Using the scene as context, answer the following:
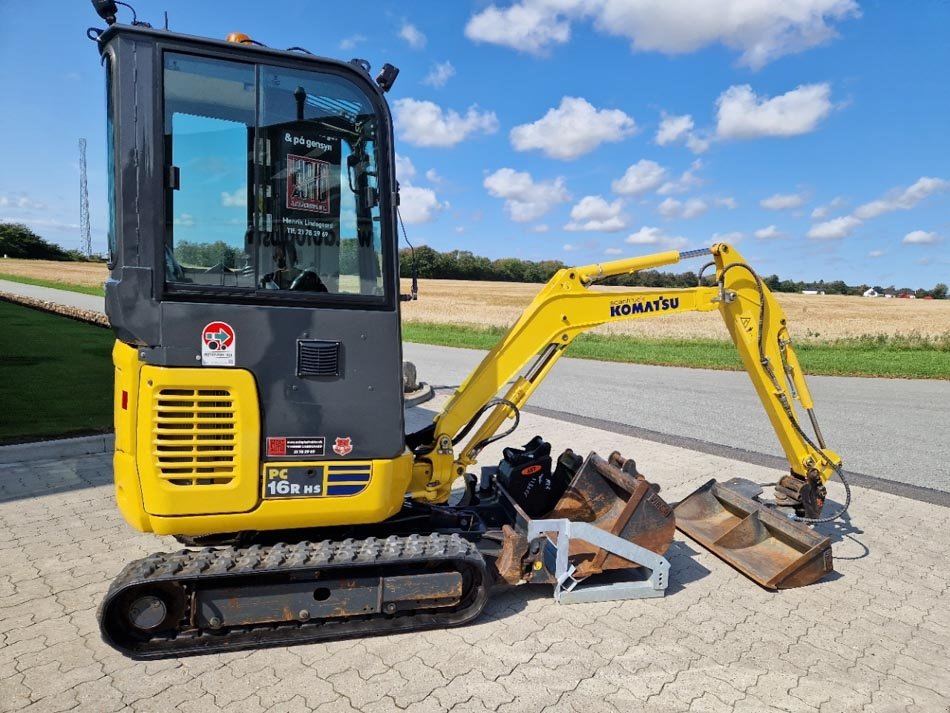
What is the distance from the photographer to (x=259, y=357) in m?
3.45

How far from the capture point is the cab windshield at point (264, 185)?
11.2 ft

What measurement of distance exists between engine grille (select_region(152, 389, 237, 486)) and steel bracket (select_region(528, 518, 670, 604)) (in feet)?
6.61

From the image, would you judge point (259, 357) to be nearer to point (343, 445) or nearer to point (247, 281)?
point (247, 281)

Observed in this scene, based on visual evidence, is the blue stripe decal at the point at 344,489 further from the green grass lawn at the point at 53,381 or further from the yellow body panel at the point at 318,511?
the green grass lawn at the point at 53,381

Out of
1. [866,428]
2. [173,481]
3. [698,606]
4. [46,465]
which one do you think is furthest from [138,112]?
[866,428]

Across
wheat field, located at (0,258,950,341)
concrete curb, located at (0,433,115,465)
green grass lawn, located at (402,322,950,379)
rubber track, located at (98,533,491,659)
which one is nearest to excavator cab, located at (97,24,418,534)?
rubber track, located at (98,533,491,659)

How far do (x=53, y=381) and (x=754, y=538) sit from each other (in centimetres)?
1083

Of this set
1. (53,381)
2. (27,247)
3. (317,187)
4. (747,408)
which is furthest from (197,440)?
(27,247)

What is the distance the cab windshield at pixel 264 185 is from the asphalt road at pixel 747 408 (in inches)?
222

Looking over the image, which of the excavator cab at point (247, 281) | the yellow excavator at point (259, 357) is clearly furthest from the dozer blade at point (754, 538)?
the excavator cab at point (247, 281)

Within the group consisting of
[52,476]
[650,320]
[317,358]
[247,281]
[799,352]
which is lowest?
[52,476]

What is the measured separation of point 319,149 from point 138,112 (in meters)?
0.93

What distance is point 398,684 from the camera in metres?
3.34

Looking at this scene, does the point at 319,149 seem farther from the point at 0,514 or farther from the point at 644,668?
the point at 0,514
